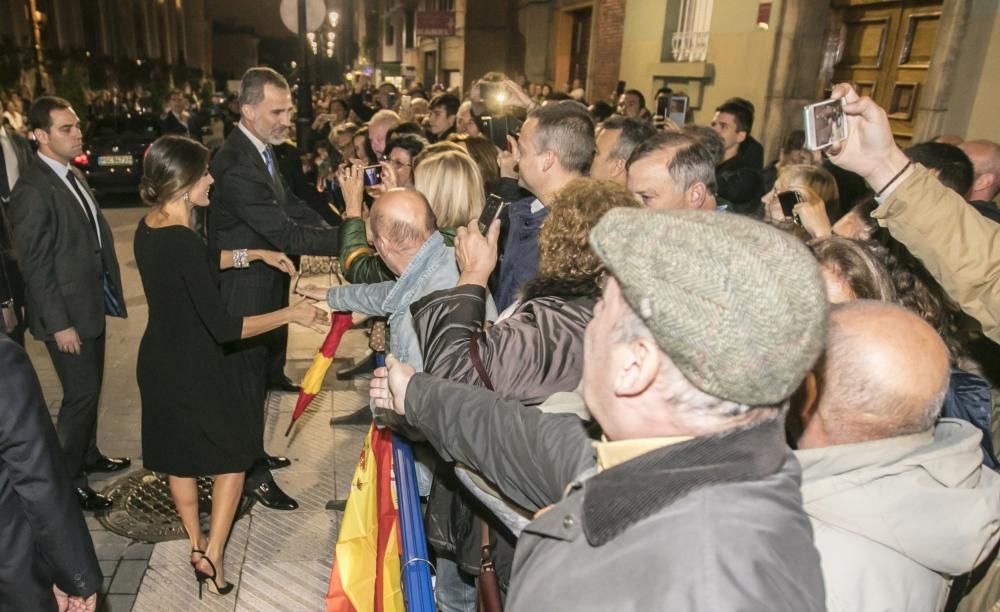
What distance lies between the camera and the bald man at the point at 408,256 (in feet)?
8.14

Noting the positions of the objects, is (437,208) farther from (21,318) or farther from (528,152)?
(21,318)

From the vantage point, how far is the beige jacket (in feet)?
6.40

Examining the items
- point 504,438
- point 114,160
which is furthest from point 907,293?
point 114,160

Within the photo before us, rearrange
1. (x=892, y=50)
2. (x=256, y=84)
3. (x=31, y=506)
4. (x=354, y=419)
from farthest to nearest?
(x=892, y=50), (x=354, y=419), (x=256, y=84), (x=31, y=506)

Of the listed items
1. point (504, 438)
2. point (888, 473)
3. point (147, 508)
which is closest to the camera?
point (888, 473)

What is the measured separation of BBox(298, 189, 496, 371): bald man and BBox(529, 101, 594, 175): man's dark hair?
1.04m

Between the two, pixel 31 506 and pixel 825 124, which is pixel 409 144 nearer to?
pixel 825 124

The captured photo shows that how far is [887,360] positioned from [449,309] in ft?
3.87

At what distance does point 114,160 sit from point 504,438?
12.9m

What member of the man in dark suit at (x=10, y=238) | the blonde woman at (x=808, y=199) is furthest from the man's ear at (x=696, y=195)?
the man in dark suit at (x=10, y=238)

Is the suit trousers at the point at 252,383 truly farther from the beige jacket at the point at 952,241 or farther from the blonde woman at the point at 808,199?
the beige jacket at the point at 952,241

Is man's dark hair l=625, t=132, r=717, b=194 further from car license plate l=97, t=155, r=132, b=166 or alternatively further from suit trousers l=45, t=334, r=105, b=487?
car license plate l=97, t=155, r=132, b=166

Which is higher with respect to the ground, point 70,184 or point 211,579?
point 70,184

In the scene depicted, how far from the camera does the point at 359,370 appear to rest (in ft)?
19.3
